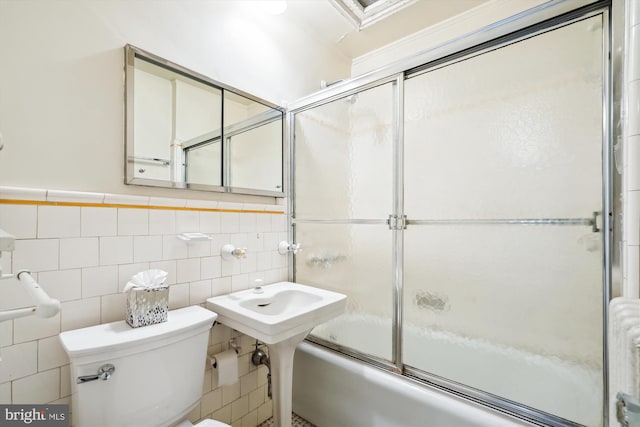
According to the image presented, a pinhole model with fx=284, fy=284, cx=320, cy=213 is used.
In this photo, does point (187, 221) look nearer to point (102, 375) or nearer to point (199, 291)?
point (199, 291)

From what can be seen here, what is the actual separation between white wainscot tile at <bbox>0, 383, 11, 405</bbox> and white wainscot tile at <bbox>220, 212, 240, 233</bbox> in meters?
0.91

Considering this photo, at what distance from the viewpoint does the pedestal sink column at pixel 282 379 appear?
1.36 meters

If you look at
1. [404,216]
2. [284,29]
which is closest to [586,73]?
[404,216]

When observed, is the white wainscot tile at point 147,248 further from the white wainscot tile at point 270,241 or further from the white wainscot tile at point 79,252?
the white wainscot tile at point 270,241

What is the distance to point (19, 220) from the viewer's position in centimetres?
94

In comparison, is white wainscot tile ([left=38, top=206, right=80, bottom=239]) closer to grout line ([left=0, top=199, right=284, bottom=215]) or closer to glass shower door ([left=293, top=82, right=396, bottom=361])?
grout line ([left=0, top=199, right=284, bottom=215])

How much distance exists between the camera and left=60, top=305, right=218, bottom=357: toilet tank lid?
0.88 metres

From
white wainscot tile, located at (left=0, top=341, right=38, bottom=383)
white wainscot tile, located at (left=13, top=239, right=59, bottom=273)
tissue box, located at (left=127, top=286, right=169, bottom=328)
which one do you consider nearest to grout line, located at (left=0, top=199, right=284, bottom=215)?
white wainscot tile, located at (left=13, top=239, right=59, bottom=273)

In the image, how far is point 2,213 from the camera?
92 centimetres

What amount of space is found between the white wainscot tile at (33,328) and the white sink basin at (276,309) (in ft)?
1.82

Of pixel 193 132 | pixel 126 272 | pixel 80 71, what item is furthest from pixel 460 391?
pixel 80 71

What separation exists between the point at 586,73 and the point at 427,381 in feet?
4.64

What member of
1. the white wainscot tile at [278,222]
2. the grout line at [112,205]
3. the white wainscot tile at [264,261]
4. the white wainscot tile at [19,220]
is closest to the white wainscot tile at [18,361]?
the white wainscot tile at [19,220]

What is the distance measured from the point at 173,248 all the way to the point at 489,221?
144 cm
